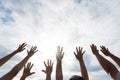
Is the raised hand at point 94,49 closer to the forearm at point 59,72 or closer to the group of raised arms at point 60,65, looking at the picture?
the group of raised arms at point 60,65

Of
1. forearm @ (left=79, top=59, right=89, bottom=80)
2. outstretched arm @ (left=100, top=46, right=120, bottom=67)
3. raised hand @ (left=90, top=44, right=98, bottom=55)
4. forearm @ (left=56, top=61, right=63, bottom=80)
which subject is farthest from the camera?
raised hand @ (left=90, top=44, right=98, bottom=55)

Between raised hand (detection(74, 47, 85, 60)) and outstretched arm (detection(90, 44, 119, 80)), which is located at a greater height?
raised hand (detection(74, 47, 85, 60))

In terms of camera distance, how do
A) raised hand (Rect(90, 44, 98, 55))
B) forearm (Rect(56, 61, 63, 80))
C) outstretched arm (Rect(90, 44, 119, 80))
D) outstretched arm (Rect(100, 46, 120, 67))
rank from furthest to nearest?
raised hand (Rect(90, 44, 98, 55)), forearm (Rect(56, 61, 63, 80)), outstretched arm (Rect(100, 46, 120, 67)), outstretched arm (Rect(90, 44, 119, 80))

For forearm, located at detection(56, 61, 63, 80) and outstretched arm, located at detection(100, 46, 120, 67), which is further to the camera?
forearm, located at detection(56, 61, 63, 80)

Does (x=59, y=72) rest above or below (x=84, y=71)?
below

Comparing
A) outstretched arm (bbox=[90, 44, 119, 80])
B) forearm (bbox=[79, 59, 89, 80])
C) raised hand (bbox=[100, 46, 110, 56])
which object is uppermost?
raised hand (bbox=[100, 46, 110, 56])

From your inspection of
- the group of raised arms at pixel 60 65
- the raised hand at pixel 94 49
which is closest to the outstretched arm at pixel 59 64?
the group of raised arms at pixel 60 65

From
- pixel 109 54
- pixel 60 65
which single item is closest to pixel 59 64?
pixel 60 65

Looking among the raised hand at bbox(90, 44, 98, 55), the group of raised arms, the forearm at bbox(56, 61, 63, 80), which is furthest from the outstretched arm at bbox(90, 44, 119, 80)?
the forearm at bbox(56, 61, 63, 80)

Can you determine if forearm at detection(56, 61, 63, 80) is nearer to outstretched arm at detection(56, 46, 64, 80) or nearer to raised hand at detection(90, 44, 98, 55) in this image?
outstretched arm at detection(56, 46, 64, 80)

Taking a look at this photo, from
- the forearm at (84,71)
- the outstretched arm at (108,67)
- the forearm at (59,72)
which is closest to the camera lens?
the outstretched arm at (108,67)

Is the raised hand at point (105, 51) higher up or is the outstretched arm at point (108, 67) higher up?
the raised hand at point (105, 51)

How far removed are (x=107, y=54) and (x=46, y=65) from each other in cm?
329

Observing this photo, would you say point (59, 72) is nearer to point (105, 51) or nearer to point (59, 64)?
point (59, 64)
